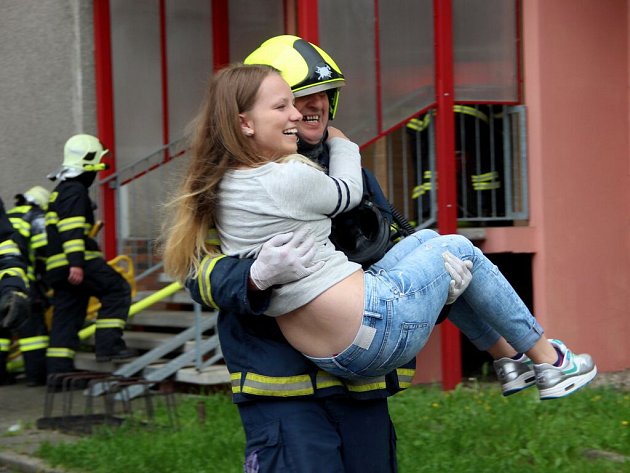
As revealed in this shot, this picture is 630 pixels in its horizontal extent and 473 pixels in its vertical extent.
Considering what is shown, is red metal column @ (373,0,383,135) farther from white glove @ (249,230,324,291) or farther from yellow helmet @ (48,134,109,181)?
white glove @ (249,230,324,291)

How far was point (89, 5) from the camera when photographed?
1027 centimetres

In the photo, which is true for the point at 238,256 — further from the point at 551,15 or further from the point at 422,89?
the point at 551,15

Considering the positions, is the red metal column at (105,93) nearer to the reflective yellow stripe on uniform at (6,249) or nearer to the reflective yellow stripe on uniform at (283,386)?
the reflective yellow stripe on uniform at (6,249)

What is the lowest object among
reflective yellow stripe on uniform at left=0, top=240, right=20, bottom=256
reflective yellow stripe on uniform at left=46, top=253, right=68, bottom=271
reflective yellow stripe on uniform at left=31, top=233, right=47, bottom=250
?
reflective yellow stripe on uniform at left=46, top=253, right=68, bottom=271

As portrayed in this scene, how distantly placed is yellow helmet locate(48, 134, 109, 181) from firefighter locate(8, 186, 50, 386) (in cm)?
60

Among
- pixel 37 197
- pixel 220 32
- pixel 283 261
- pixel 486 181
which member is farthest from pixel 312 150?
pixel 220 32

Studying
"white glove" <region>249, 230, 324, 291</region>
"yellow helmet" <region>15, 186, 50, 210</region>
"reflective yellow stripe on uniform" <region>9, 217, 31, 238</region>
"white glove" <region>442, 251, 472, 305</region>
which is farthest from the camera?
"yellow helmet" <region>15, 186, 50, 210</region>

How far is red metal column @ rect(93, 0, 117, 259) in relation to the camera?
10.3 m

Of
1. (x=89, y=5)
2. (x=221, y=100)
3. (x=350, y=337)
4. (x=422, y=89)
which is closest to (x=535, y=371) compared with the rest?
(x=350, y=337)

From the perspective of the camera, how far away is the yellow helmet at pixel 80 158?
8969 mm

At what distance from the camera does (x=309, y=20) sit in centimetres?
757

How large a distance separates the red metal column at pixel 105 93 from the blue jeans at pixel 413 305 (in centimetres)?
714

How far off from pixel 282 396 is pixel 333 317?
0.29 meters

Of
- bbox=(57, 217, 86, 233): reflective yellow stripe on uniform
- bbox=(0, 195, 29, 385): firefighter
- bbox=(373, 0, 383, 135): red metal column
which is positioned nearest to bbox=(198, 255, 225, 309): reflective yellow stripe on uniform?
bbox=(0, 195, 29, 385): firefighter
